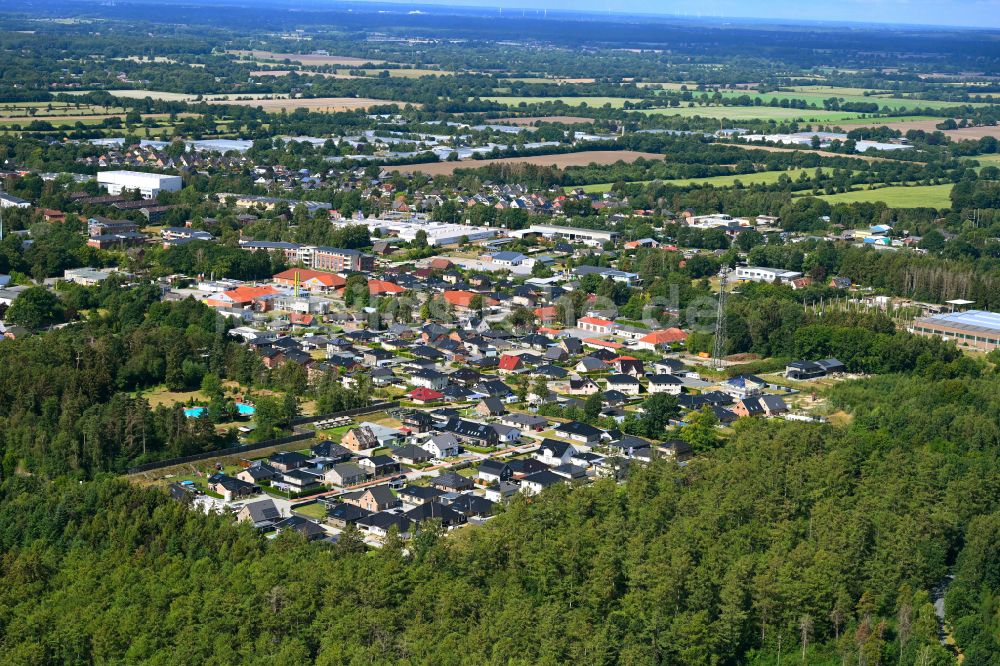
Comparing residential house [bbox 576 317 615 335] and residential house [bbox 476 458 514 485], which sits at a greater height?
residential house [bbox 476 458 514 485]

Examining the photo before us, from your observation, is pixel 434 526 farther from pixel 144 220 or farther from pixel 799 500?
pixel 144 220

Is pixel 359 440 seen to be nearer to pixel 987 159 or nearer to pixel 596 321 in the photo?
pixel 596 321

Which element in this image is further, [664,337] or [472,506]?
[664,337]

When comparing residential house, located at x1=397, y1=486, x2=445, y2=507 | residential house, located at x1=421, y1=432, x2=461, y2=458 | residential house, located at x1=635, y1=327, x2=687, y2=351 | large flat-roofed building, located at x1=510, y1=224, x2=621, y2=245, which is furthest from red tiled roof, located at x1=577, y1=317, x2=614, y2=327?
residential house, located at x1=397, y1=486, x2=445, y2=507

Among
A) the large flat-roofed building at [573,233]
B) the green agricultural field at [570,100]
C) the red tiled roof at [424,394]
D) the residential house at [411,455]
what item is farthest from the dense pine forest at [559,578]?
the green agricultural field at [570,100]

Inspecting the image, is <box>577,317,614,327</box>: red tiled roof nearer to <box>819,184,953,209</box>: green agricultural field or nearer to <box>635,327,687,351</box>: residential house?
<box>635,327,687,351</box>: residential house

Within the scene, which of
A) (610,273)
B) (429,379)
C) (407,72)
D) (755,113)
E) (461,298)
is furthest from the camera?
(407,72)

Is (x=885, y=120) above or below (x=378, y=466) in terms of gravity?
above

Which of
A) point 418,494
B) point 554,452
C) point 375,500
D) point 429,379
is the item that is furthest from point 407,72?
point 375,500
